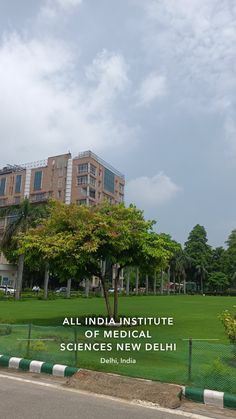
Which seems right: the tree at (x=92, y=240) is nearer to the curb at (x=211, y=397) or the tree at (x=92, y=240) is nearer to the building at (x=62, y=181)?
the curb at (x=211, y=397)

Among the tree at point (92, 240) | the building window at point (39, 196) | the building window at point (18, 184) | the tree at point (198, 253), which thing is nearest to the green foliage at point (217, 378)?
the tree at point (92, 240)

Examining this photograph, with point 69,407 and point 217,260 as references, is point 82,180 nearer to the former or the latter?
point 217,260

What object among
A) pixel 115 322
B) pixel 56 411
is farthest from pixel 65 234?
pixel 56 411

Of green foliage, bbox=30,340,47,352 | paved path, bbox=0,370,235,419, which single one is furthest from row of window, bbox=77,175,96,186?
paved path, bbox=0,370,235,419

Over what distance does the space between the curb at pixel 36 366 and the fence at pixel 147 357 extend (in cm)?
37

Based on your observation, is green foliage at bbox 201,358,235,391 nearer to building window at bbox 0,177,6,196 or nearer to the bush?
the bush

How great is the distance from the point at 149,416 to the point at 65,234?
Answer: 1170 centimetres

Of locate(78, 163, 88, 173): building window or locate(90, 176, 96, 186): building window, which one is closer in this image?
locate(78, 163, 88, 173): building window

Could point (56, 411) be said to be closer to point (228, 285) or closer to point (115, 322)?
point (115, 322)

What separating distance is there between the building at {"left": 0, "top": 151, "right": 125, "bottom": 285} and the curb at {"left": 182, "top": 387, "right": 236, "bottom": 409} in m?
83.2

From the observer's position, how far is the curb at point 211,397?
25.3 feet

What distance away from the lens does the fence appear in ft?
27.9

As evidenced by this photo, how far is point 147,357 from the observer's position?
9.97m

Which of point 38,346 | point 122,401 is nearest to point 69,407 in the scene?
point 122,401
